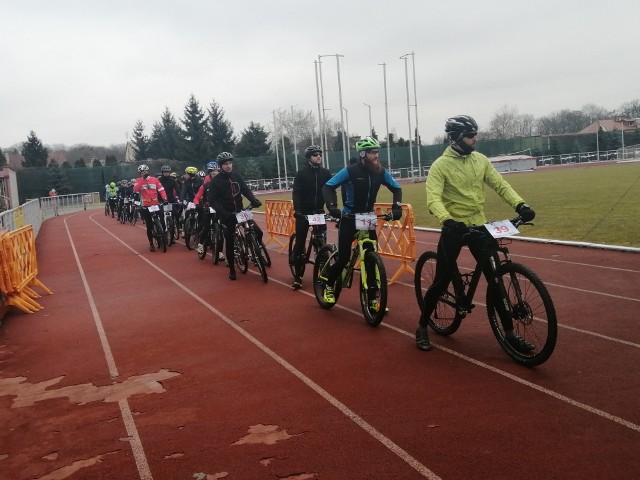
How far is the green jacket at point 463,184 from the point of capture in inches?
216

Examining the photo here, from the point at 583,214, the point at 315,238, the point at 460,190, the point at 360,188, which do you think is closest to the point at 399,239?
the point at 315,238

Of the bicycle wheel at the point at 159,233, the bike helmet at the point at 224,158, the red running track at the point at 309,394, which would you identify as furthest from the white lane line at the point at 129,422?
the bicycle wheel at the point at 159,233

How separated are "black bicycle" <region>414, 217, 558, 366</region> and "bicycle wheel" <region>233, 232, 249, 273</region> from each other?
17.3ft

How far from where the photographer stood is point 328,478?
354 cm

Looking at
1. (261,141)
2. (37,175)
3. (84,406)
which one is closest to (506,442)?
(84,406)

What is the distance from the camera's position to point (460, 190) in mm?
5516

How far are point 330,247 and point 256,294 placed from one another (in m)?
1.96

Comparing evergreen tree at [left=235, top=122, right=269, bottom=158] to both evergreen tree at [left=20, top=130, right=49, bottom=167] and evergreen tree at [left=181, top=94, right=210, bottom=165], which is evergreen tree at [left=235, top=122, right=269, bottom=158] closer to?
evergreen tree at [left=181, top=94, right=210, bottom=165]

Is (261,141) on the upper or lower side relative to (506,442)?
upper

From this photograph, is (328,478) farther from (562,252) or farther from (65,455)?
(562,252)

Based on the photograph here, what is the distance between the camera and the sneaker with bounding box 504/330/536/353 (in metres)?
5.19

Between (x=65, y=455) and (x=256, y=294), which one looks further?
(x=256, y=294)

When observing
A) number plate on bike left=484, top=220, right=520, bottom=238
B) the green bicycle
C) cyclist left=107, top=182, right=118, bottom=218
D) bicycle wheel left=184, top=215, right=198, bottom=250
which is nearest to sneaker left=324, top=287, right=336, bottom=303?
the green bicycle

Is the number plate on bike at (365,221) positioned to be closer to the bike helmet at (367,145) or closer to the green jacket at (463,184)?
the bike helmet at (367,145)
